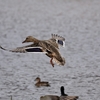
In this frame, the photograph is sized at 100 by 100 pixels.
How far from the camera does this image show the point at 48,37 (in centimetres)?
1431

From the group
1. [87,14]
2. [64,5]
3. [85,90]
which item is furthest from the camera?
[64,5]

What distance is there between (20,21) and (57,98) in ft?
29.9

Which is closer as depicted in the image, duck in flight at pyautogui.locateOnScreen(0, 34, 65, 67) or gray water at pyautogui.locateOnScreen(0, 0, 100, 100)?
duck in flight at pyautogui.locateOnScreen(0, 34, 65, 67)

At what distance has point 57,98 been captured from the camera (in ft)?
27.1

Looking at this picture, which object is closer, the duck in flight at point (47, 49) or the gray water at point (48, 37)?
the duck in flight at point (47, 49)

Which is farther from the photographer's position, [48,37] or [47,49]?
[48,37]

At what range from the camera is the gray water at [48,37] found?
9546 mm

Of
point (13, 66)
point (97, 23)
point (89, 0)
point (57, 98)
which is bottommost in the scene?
point (57, 98)

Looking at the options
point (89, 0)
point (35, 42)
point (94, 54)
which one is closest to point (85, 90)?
point (35, 42)

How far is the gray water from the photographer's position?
31.3 feet

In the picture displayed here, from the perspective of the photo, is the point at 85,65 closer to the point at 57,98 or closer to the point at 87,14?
the point at 57,98

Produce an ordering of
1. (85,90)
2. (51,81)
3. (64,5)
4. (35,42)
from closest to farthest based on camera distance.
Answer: (35,42)
(85,90)
(51,81)
(64,5)

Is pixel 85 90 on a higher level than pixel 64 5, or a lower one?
lower

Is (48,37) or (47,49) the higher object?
(48,37)
